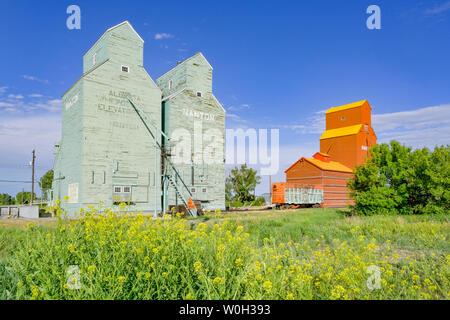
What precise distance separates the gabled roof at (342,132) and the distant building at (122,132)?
26250 mm

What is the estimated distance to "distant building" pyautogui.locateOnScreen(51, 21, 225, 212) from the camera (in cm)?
2319

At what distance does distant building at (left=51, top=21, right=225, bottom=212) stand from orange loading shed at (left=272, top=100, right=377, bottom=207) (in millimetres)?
18110

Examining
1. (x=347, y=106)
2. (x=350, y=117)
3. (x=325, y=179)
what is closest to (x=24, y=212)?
(x=325, y=179)

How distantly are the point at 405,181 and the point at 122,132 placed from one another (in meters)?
24.6

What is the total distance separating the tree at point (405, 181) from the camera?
2228cm

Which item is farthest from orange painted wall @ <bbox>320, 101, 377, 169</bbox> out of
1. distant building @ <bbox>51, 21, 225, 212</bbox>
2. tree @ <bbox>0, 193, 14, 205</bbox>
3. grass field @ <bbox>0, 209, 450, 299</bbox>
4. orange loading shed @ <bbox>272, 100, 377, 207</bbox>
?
tree @ <bbox>0, 193, 14, 205</bbox>

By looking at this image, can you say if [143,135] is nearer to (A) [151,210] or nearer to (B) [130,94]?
(B) [130,94]

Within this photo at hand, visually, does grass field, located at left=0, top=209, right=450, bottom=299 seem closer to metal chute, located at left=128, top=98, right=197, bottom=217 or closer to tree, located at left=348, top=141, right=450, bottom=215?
tree, located at left=348, top=141, right=450, bottom=215

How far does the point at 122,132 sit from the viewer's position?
81.1 ft

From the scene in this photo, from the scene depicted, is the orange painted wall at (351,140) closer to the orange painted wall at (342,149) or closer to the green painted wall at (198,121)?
the orange painted wall at (342,149)

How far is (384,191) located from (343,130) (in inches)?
1046

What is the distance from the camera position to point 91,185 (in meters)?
22.9

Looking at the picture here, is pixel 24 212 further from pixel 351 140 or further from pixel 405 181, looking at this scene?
pixel 351 140

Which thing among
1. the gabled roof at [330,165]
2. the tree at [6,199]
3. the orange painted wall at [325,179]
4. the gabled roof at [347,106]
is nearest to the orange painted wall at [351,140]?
the gabled roof at [347,106]
